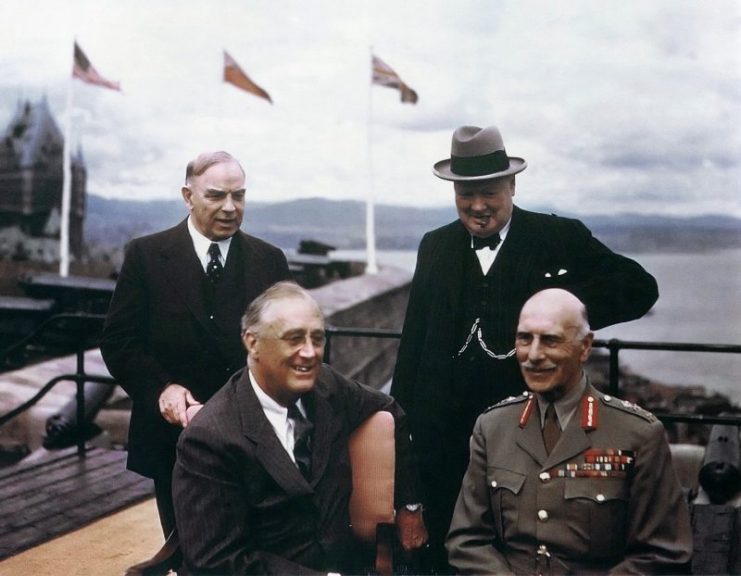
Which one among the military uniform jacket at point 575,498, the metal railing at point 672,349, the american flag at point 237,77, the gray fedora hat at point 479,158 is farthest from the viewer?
the american flag at point 237,77

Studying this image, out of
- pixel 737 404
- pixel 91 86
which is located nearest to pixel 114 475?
pixel 91 86

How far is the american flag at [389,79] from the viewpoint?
320cm

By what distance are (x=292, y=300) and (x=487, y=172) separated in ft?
2.34

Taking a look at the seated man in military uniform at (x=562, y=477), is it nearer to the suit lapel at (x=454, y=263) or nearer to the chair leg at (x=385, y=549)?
the chair leg at (x=385, y=549)

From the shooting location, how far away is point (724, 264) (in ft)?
10.7

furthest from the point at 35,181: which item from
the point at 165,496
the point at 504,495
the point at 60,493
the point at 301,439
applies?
the point at 504,495

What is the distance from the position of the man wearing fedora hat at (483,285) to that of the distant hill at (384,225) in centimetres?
12

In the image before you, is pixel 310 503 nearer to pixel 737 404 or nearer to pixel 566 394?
pixel 566 394

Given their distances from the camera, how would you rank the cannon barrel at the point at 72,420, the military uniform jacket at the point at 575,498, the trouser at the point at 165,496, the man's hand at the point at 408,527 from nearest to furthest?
the military uniform jacket at the point at 575,498, the man's hand at the point at 408,527, the trouser at the point at 165,496, the cannon barrel at the point at 72,420

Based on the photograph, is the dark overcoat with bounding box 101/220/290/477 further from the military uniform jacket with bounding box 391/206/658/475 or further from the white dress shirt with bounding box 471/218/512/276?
the white dress shirt with bounding box 471/218/512/276

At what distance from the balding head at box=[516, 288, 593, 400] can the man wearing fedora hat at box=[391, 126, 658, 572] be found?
44 centimetres

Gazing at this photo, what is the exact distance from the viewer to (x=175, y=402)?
2873mm

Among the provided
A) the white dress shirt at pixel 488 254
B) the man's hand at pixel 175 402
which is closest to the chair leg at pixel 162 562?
the man's hand at pixel 175 402

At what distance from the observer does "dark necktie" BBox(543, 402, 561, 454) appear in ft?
7.43
